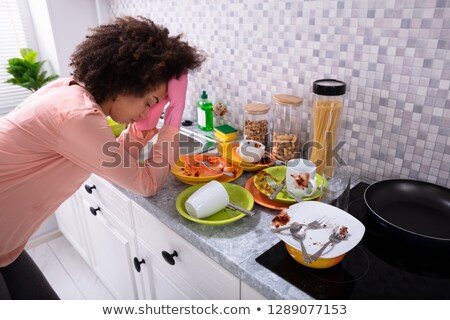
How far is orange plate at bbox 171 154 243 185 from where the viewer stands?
1056 millimetres

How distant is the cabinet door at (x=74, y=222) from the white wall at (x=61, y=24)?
790 millimetres

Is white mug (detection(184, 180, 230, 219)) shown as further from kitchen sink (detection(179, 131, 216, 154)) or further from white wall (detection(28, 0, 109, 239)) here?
white wall (detection(28, 0, 109, 239))

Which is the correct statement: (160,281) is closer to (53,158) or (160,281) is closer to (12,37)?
(53,158)

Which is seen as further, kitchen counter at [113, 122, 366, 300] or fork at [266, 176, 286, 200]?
fork at [266, 176, 286, 200]

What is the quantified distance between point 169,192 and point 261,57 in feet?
2.10

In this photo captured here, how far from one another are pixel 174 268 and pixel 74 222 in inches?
41.5

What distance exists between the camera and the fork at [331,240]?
2.25 feet

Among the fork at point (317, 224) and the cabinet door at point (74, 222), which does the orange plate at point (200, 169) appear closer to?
the fork at point (317, 224)

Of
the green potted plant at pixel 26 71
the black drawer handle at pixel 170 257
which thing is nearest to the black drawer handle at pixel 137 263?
the black drawer handle at pixel 170 257

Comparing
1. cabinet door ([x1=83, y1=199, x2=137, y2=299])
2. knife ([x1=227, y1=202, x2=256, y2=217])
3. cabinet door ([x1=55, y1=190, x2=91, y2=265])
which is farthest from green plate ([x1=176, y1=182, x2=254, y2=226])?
cabinet door ([x1=55, y1=190, x2=91, y2=265])

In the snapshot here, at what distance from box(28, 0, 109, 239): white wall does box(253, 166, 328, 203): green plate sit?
1495mm
